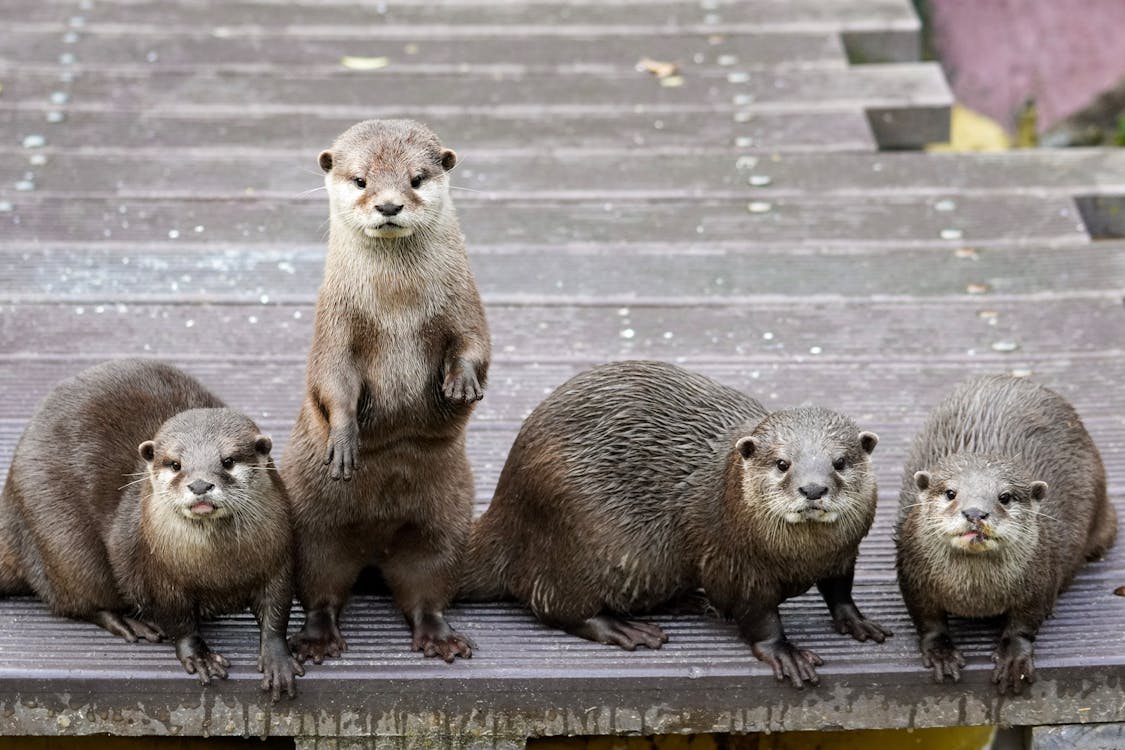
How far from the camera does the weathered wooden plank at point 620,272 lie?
16.0 ft

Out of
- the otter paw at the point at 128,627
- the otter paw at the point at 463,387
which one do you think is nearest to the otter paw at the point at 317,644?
the otter paw at the point at 128,627

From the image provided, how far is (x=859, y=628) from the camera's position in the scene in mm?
3344

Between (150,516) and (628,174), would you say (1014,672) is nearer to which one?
(150,516)

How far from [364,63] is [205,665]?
3.66m

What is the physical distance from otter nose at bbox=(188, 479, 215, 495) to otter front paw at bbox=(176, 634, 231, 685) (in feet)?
1.08

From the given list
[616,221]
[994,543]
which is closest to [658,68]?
[616,221]

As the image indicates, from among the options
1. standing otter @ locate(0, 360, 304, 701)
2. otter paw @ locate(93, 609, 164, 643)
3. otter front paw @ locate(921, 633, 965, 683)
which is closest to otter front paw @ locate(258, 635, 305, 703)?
standing otter @ locate(0, 360, 304, 701)

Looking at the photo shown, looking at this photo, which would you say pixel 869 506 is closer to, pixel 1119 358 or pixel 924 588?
pixel 924 588

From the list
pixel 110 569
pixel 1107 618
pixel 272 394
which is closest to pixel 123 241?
pixel 272 394

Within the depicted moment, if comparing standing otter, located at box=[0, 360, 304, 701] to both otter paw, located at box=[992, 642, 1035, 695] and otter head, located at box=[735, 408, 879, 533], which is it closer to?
otter head, located at box=[735, 408, 879, 533]

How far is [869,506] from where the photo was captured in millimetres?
3227

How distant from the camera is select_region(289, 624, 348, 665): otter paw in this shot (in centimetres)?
325

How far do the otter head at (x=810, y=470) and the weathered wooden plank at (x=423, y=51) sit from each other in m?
3.33

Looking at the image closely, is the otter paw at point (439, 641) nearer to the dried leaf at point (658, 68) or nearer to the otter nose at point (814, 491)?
the otter nose at point (814, 491)
